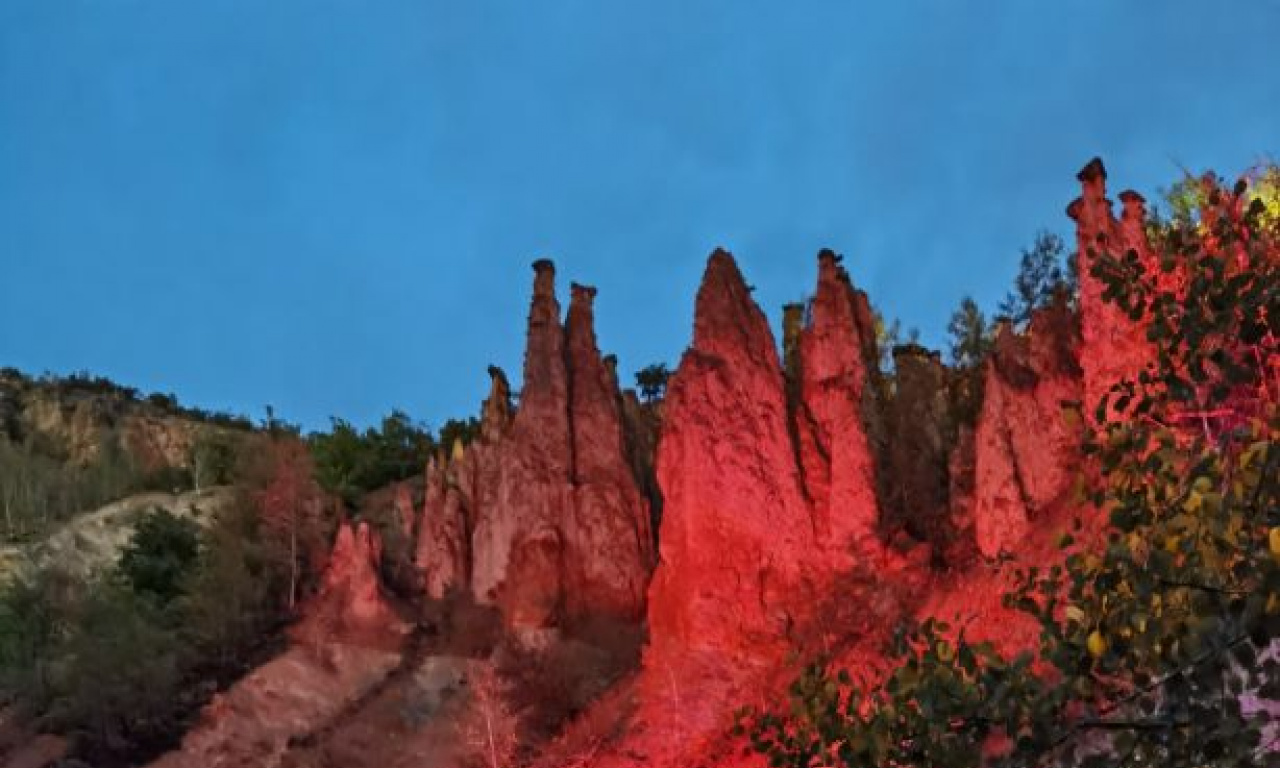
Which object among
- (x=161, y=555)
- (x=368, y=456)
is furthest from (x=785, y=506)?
Answer: (x=368, y=456)

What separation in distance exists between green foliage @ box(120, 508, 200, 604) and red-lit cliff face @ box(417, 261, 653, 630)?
26.6ft

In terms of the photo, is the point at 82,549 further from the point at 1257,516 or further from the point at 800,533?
the point at 1257,516

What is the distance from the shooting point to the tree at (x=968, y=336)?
33.4 meters

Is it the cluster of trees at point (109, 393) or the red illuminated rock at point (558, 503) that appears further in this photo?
the cluster of trees at point (109, 393)

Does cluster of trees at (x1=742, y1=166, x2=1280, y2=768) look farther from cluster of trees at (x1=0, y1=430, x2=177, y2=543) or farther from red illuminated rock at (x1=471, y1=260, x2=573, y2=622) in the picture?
cluster of trees at (x1=0, y1=430, x2=177, y2=543)

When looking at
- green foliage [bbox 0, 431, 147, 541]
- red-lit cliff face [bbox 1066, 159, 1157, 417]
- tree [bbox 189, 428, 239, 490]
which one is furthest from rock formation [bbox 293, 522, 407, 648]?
red-lit cliff face [bbox 1066, 159, 1157, 417]

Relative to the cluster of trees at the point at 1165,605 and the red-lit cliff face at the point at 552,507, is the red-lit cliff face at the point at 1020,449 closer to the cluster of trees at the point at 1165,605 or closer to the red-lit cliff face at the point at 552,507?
the red-lit cliff face at the point at 552,507

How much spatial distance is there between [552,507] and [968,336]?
13.5 meters

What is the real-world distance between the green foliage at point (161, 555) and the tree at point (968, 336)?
2273cm

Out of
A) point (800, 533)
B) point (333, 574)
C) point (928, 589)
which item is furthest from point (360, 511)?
point (928, 589)

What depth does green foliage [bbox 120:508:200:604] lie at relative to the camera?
34.8 m

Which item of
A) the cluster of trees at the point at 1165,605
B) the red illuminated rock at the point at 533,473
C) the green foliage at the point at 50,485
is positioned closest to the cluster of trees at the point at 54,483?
the green foliage at the point at 50,485

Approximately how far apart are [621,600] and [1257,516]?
2430 centimetres

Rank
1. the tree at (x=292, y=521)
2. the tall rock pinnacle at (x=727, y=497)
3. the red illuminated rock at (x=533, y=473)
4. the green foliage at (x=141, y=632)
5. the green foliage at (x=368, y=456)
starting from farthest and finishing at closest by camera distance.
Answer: the green foliage at (x=368, y=456) → the tree at (x=292, y=521) → the red illuminated rock at (x=533, y=473) → the green foliage at (x=141, y=632) → the tall rock pinnacle at (x=727, y=497)
